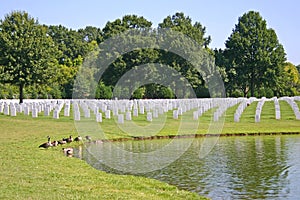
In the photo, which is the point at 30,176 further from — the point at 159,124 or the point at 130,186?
the point at 159,124

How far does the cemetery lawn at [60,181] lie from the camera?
10625mm

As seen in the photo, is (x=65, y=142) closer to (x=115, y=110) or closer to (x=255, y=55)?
(x=115, y=110)

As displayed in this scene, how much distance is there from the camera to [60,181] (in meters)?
12.1

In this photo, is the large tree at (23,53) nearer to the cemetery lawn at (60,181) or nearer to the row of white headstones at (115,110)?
the row of white headstones at (115,110)

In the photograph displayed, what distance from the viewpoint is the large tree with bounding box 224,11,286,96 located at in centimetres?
8256

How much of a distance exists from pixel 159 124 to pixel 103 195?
18.9 metres

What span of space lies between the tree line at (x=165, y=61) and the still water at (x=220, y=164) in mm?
29717

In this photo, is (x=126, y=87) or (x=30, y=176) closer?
(x=30, y=176)

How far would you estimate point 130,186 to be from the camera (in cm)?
1199

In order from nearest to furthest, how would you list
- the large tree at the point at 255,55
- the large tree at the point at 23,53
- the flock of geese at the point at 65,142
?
the flock of geese at the point at 65,142
the large tree at the point at 23,53
the large tree at the point at 255,55

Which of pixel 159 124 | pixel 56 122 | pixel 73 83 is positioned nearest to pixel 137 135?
pixel 159 124

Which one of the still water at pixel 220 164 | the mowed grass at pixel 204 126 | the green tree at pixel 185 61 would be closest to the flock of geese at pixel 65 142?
the still water at pixel 220 164

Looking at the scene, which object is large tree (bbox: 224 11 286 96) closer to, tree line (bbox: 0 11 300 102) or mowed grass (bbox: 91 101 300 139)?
tree line (bbox: 0 11 300 102)

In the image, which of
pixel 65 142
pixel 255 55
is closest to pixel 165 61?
pixel 255 55
